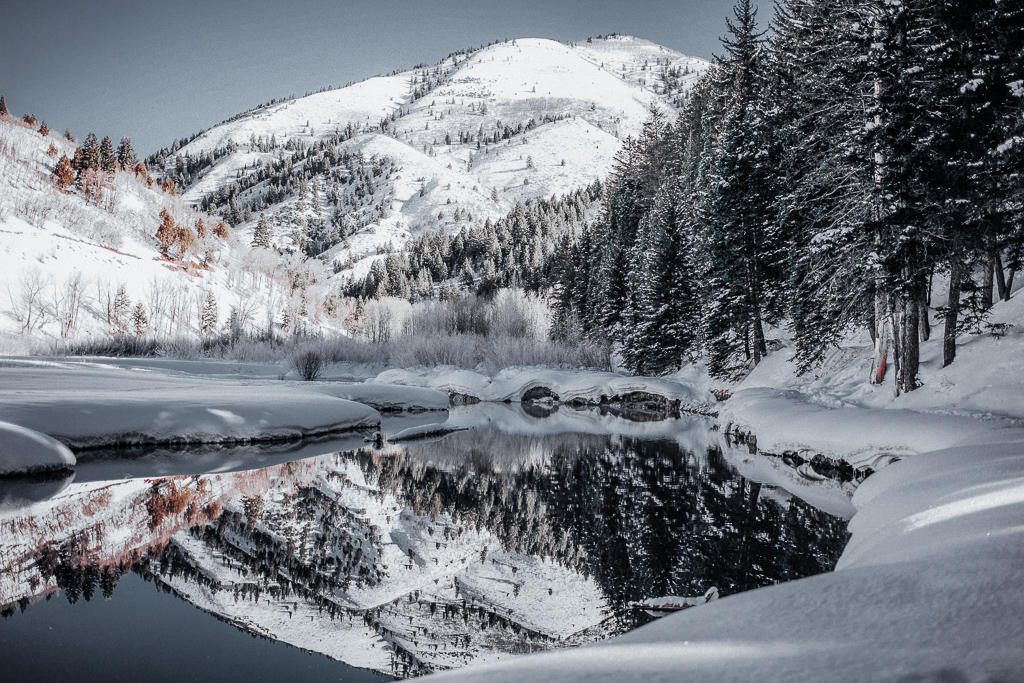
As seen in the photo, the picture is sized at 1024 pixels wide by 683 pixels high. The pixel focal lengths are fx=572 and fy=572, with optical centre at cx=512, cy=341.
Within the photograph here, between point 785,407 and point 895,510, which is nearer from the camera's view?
point 895,510

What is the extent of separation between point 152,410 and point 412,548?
7771 mm

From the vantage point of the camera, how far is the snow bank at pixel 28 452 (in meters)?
7.80

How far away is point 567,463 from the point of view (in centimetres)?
1080

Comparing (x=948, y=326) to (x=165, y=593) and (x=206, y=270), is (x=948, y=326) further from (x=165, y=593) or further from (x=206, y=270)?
(x=206, y=270)

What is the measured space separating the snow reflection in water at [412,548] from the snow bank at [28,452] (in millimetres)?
576

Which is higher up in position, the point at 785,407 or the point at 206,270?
the point at 206,270

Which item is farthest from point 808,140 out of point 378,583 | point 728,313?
point 378,583

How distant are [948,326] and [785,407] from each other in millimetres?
3584

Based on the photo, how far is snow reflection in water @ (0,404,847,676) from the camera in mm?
4113

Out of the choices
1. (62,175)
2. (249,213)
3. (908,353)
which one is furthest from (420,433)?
(249,213)

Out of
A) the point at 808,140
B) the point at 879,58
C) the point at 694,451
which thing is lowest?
the point at 694,451

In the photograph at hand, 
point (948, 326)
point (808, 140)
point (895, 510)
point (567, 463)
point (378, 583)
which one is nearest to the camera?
point (895, 510)

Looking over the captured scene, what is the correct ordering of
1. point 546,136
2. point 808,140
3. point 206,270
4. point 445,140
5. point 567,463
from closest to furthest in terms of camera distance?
point 567,463 < point 808,140 < point 206,270 < point 546,136 < point 445,140

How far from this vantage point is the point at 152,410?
1089 centimetres
